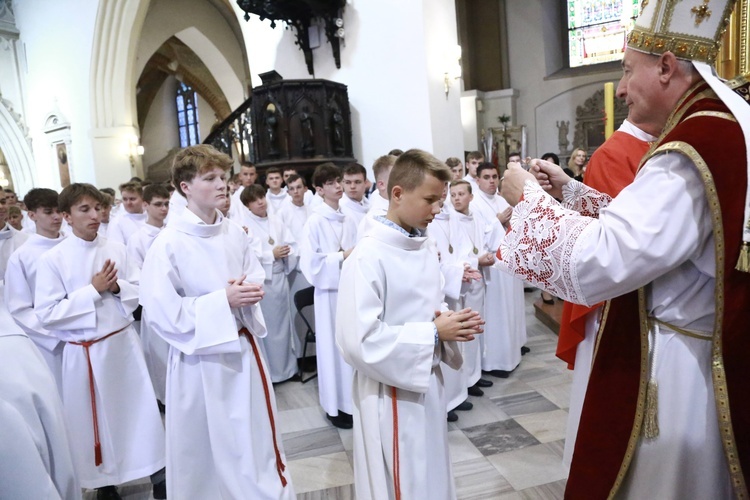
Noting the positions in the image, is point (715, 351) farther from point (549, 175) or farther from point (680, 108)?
point (549, 175)

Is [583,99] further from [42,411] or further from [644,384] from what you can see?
[42,411]

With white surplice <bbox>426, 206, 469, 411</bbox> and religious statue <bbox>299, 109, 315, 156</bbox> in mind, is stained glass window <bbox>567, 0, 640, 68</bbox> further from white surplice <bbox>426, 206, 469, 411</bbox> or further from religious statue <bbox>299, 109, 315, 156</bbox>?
white surplice <bbox>426, 206, 469, 411</bbox>

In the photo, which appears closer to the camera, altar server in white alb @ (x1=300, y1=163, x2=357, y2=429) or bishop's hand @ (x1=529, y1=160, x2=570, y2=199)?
bishop's hand @ (x1=529, y1=160, x2=570, y2=199)

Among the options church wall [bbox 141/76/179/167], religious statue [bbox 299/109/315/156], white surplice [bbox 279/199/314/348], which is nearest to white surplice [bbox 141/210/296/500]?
white surplice [bbox 279/199/314/348]

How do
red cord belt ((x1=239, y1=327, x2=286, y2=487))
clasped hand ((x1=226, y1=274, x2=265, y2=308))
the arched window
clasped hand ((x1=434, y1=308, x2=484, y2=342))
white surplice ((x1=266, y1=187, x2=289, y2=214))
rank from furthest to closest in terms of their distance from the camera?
the arched window < white surplice ((x1=266, y1=187, x2=289, y2=214)) < red cord belt ((x1=239, y1=327, x2=286, y2=487)) < clasped hand ((x1=226, y1=274, x2=265, y2=308)) < clasped hand ((x1=434, y1=308, x2=484, y2=342))

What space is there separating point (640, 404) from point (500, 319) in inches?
140

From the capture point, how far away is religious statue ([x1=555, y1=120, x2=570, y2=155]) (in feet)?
48.7

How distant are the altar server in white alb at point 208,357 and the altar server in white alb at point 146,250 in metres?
2.25

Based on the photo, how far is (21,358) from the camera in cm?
101

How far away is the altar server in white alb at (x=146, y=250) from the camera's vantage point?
4746mm

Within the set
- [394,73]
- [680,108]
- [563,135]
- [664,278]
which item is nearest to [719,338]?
[664,278]

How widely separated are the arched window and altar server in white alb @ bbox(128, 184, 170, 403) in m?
18.0

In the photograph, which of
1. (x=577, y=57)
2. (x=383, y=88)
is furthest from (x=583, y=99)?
(x=383, y=88)

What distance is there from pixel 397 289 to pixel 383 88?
665cm
